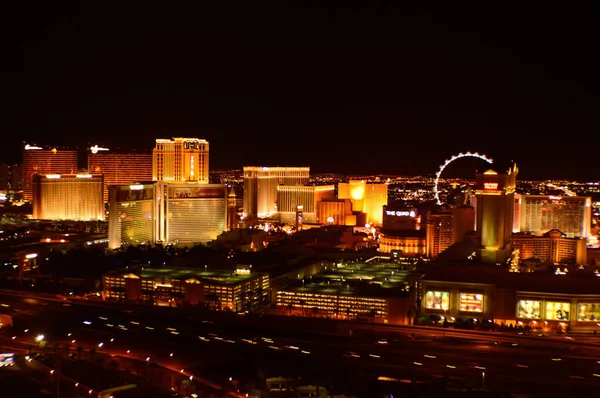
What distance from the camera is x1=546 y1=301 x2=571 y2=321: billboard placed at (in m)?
33.0

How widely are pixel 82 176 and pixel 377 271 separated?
3887 centimetres

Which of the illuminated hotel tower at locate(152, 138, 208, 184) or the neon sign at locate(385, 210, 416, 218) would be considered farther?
the illuminated hotel tower at locate(152, 138, 208, 184)

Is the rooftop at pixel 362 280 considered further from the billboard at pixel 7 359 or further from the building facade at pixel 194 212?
the building facade at pixel 194 212

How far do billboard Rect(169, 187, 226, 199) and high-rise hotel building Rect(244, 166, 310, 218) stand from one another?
441 inches

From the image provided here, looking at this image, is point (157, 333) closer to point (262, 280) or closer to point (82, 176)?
point (262, 280)

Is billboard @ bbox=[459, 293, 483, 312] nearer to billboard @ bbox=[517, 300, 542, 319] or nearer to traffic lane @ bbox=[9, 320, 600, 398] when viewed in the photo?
billboard @ bbox=[517, 300, 542, 319]

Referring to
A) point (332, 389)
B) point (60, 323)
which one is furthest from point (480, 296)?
point (60, 323)

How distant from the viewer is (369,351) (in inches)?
1117

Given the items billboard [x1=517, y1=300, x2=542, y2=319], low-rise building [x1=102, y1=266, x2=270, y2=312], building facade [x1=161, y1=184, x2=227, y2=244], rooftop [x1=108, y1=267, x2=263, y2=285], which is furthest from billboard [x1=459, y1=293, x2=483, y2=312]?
building facade [x1=161, y1=184, x2=227, y2=244]

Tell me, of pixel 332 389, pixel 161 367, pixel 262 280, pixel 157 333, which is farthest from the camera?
pixel 262 280

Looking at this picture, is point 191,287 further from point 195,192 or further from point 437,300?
point 195,192

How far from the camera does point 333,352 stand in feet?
92.0

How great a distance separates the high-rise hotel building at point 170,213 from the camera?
54719 millimetres

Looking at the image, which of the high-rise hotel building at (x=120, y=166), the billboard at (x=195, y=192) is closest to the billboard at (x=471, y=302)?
the billboard at (x=195, y=192)
